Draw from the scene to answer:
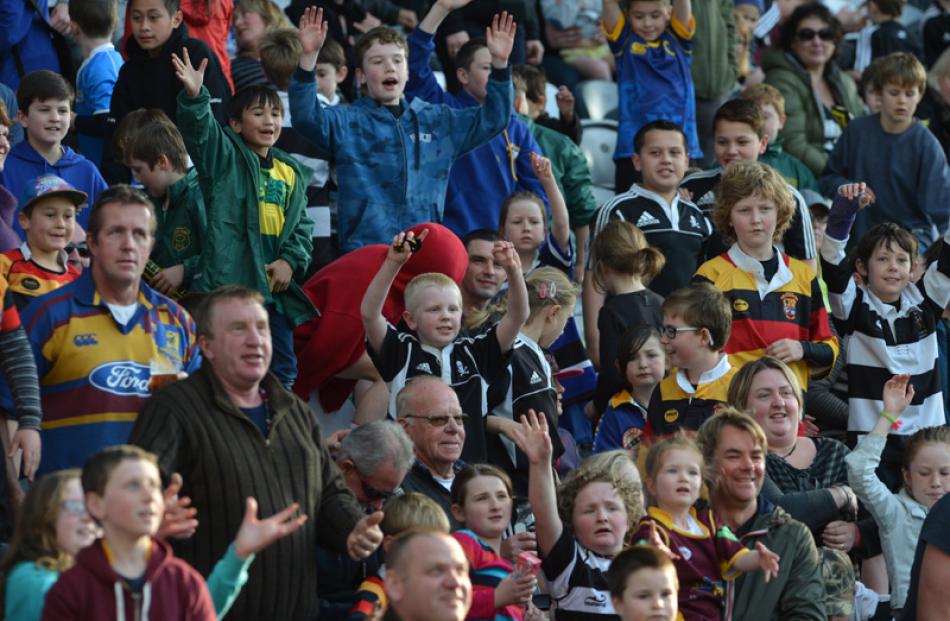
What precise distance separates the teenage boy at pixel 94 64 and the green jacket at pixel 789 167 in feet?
14.7

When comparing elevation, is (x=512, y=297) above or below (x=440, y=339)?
above

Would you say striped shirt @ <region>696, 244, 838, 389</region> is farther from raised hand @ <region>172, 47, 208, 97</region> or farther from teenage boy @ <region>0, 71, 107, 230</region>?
teenage boy @ <region>0, 71, 107, 230</region>

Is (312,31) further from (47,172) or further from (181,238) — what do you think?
(47,172)

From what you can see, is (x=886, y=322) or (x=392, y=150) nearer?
(x=886, y=322)

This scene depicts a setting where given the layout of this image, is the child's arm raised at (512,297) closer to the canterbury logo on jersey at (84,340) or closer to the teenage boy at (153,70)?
the canterbury logo on jersey at (84,340)

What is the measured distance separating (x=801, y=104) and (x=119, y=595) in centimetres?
939

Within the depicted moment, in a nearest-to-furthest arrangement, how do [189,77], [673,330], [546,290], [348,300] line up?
1. [189,77]
2. [673,330]
3. [348,300]
4. [546,290]

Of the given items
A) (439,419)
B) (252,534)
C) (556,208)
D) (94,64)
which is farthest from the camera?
(94,64)

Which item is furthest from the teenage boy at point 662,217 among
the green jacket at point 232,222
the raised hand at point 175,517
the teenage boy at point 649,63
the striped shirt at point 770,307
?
the raised hand at point 175,517

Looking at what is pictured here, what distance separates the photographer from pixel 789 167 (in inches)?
494

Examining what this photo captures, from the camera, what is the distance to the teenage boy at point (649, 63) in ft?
A: 39.5

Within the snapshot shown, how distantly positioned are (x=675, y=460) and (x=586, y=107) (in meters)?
7.85

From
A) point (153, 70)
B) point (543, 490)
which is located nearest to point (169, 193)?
point (153, 70)

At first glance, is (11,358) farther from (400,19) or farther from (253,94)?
(400,19)
